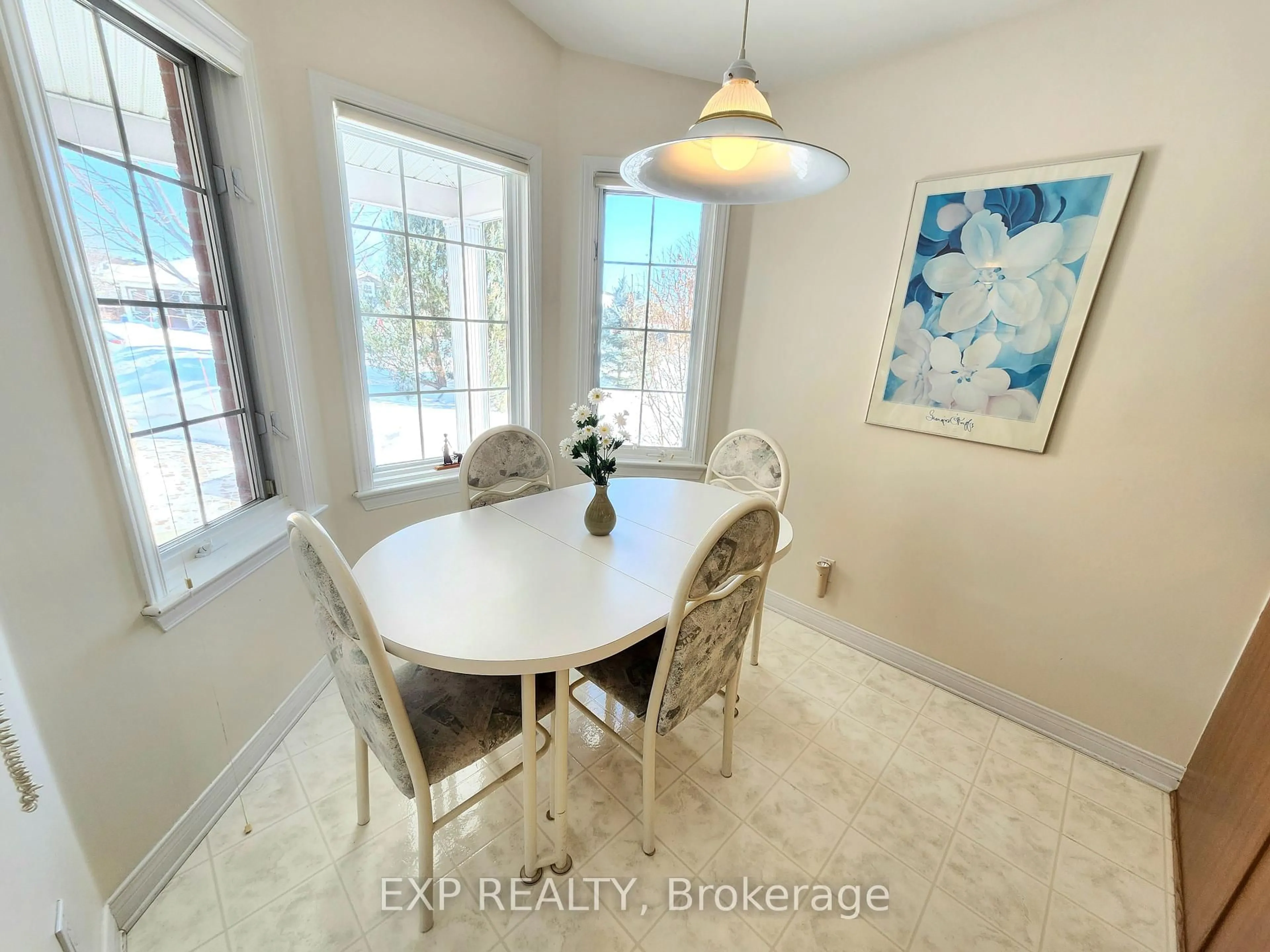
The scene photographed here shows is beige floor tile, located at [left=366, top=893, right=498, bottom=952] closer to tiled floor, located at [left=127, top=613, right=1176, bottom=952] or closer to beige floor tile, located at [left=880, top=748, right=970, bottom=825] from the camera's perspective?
tiled floor, located at [left=127, top=613, right=1176, bottom=952]

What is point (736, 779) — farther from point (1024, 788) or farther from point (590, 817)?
point (1024, 788)

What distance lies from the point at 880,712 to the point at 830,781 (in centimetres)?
47

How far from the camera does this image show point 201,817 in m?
1.34

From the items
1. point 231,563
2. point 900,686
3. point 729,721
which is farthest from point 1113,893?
point 231,563

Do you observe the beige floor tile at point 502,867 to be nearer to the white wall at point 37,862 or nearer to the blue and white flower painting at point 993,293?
the white wall at point 37,862

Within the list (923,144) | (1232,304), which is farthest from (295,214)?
(1232,304)

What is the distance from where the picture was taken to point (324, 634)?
3.45ft

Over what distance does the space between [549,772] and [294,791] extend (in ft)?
2.54

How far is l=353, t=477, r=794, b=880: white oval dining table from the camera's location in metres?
1.02

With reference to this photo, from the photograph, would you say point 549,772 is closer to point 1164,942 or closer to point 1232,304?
point 1164,942

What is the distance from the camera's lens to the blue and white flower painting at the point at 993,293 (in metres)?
1.60

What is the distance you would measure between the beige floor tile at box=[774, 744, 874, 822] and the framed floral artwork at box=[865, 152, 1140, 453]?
4.28ft
